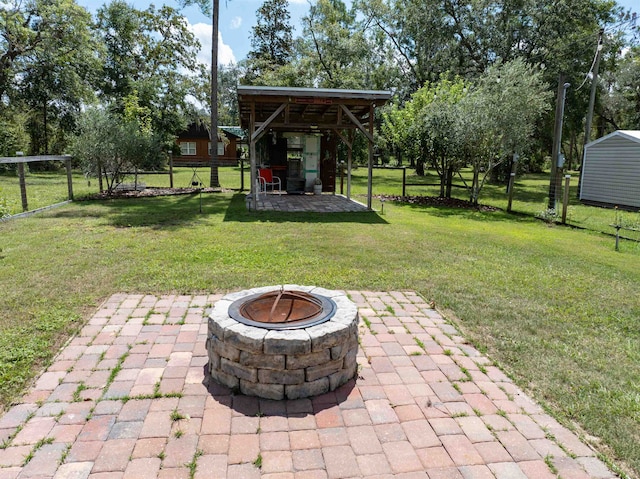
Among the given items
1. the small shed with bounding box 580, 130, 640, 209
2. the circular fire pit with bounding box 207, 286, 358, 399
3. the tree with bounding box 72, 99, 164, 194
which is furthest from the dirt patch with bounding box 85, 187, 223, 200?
the small shed with bounding box 580, 130, 640, 209

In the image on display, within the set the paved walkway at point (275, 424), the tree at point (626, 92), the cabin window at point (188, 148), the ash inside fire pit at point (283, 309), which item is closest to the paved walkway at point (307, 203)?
the ash inside fire pit at point (283, 309)

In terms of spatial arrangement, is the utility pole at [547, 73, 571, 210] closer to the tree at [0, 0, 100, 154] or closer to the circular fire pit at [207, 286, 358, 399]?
the circular fire pit at [207, 286, 358, 399]

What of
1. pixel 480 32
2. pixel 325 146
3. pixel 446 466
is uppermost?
pixel 480 32

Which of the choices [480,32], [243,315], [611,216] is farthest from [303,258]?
[480,32]

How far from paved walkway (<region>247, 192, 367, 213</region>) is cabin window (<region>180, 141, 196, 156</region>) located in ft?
77.8

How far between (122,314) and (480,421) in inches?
132

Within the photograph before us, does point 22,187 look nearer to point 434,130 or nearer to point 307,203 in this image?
point 307,203

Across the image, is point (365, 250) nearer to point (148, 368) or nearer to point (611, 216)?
point (148, 368)

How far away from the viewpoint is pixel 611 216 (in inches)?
500

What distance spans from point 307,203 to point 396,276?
24.0 ft

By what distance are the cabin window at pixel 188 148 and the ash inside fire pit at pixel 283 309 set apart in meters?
35.0

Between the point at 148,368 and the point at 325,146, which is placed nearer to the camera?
the point at 148,368

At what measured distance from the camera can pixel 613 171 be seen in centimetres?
1577

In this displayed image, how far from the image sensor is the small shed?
583 inches
